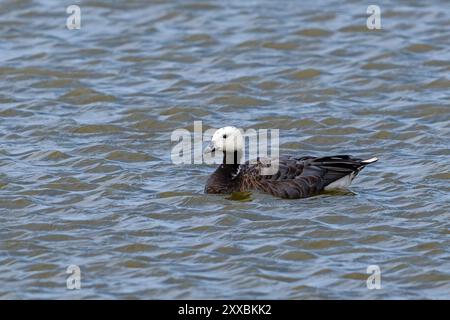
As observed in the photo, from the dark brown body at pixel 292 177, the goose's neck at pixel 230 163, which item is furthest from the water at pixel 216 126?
the goose's neck at pixel 230 163

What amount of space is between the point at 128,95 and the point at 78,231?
15.6 feet

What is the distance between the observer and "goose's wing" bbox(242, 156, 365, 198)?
12.5 meters

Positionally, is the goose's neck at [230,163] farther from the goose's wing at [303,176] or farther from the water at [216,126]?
the water at [216,126]

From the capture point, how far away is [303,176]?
12508mm

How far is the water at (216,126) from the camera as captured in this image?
1051 centimetres

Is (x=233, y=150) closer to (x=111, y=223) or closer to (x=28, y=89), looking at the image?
(x=111, y=223)

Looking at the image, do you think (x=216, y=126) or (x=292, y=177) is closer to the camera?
(x=292, y=177)

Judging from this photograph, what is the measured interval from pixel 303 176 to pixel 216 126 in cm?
258

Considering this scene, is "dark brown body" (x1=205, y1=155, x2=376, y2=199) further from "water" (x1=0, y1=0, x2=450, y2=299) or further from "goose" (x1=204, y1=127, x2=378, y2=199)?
"water" (x1=0, y1=0, x2=450, y2=299)

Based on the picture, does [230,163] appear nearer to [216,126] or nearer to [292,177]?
[292,177]

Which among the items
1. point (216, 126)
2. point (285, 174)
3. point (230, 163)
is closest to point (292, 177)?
point (285, 174)

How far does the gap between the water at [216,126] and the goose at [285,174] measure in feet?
0.58

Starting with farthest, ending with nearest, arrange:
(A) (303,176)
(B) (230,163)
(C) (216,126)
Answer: (C) (216,126) < (B) (230,163) < (A) (303,176)

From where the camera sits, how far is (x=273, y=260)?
10758 millimetres
